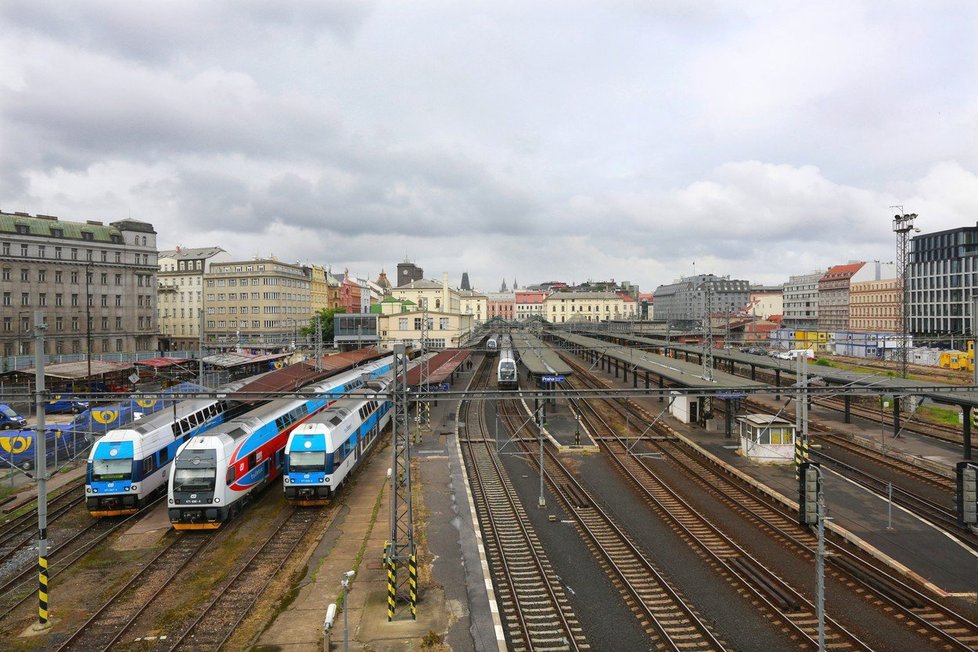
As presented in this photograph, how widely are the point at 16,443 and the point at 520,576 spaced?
22515 mm

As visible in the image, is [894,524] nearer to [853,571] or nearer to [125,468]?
[853,571]

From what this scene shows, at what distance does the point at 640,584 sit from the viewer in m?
15.1

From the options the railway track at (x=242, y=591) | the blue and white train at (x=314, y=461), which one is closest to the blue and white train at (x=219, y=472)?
the blue and white train at (x=314, y=461)

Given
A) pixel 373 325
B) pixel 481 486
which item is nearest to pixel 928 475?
pixel 481 486

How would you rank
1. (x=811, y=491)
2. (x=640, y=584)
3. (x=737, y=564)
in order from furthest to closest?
(x=737, y=564) < (x=640, y=584) < (x=811, y=491)

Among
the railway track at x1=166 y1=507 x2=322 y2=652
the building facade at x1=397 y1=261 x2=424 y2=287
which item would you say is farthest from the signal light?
the building facade at x1=397 y1=261 x2=424 y2=287

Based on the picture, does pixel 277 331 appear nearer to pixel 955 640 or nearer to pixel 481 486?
pixel 481 486

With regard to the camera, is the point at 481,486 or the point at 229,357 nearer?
the point at 481,486

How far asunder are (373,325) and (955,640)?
72964 millimetres

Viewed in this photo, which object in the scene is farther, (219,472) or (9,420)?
(9,420)

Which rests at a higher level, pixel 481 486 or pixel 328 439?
pixel 328 439

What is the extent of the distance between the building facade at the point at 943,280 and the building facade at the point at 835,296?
17464 mm

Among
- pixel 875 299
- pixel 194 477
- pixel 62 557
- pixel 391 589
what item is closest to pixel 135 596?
pixel 194 477

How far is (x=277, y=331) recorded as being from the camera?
9569 centimetres
